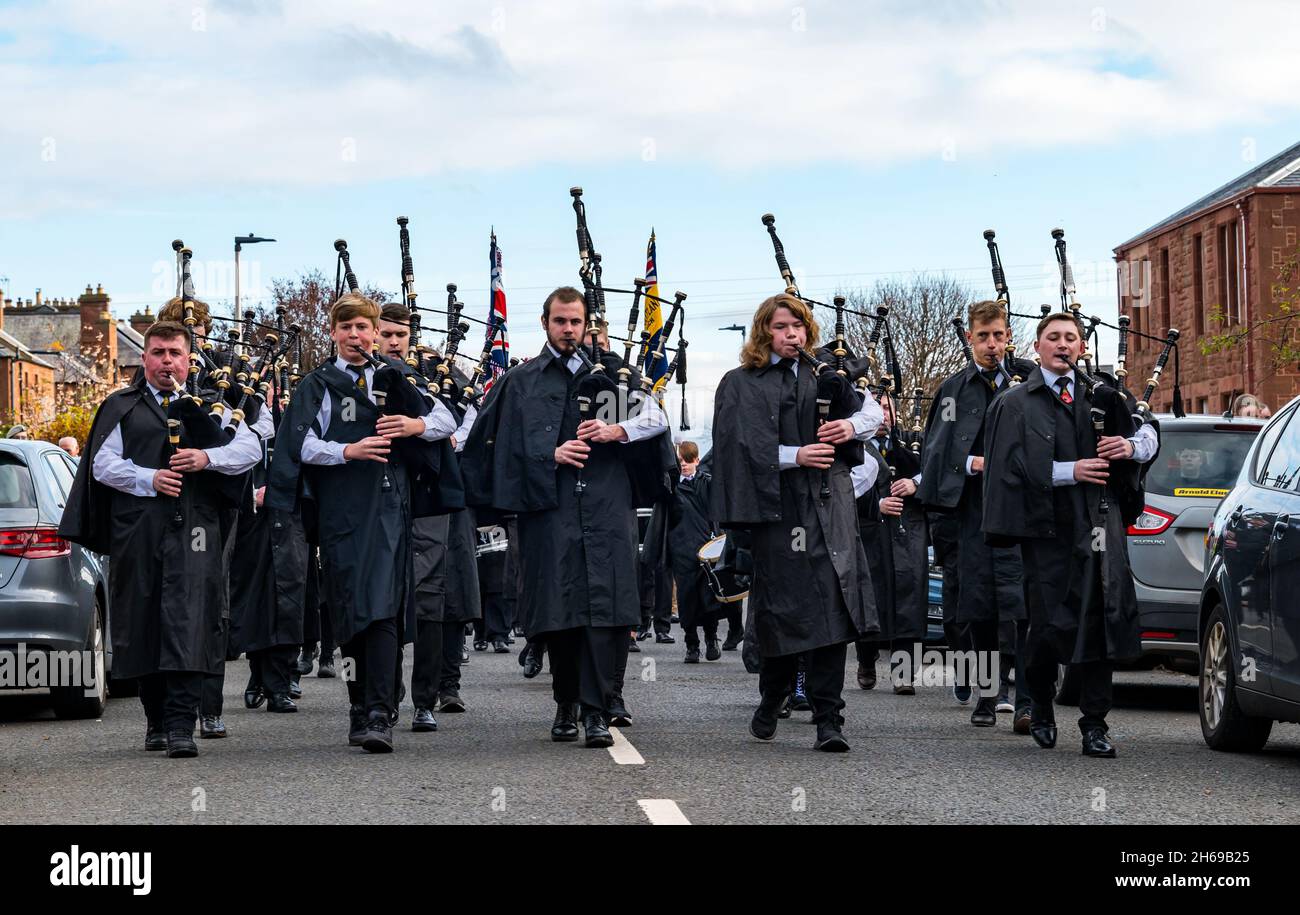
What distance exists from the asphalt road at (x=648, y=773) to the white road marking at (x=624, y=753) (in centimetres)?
3

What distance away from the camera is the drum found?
1482 cm

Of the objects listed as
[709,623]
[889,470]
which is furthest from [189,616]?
[709,623]

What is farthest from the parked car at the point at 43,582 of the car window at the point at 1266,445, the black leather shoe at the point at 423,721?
the car window at the point at 1266,445

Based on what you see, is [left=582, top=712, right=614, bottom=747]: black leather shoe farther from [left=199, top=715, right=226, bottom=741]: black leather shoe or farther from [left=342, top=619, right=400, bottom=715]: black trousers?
[left=199, top=715, right=226, bottom=741]: black leather shoe

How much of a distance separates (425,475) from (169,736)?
180 cm

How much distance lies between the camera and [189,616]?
9.92 metres

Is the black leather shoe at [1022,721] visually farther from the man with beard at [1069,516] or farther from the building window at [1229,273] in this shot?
the building window at [1229,273]

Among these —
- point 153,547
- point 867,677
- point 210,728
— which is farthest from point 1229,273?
point 153,547

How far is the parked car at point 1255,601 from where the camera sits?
927 cm

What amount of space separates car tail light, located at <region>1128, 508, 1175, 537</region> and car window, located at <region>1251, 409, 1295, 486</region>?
208cm

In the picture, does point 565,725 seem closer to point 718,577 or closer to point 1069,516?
point 1069,516

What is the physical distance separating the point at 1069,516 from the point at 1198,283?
46870 mm

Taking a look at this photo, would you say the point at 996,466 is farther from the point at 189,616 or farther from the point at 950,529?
the point at 189,616

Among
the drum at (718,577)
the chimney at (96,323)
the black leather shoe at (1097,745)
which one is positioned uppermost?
the chimney at (96,323)
